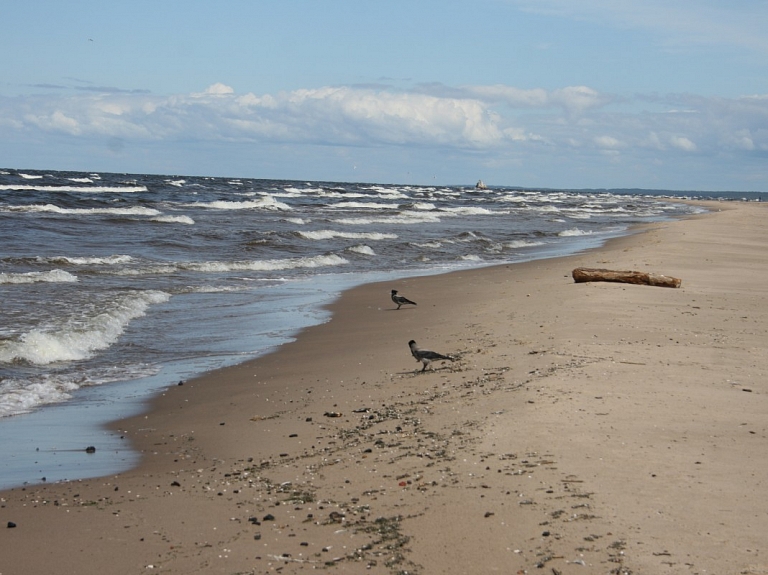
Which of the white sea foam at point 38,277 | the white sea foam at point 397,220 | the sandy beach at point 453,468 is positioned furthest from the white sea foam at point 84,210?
the sandy beach at point 453,468

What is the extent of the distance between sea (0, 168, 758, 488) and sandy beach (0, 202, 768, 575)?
64 cm

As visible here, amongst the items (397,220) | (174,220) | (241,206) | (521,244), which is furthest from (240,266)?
(241,206)

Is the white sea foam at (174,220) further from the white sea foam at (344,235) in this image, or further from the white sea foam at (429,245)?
the white sea foam at (429,245)

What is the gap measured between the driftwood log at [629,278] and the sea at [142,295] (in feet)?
12.2

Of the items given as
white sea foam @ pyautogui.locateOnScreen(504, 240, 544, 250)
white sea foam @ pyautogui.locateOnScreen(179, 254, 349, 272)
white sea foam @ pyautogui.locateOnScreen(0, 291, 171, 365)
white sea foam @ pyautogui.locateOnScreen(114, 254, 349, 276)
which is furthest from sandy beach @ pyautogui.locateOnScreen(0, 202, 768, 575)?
white sea foam @ pyautogui.locateOnScreen(504, 240, 544, 250)

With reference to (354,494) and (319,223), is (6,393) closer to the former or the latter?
(354,494)

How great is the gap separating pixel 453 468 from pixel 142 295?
1134cm

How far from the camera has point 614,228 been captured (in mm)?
42688

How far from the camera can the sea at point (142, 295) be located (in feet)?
25.4

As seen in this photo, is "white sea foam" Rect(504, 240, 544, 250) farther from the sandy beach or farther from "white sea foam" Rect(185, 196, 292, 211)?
"white sea foam" Rect(185, 196, 292, 211)

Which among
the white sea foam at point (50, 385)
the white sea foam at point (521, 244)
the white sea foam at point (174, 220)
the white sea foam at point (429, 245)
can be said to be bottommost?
the white sea foam at point (50, 385)

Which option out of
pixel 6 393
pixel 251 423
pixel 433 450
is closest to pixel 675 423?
pixel 433 450

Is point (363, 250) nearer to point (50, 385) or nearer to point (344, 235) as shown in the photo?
point (344, 235)

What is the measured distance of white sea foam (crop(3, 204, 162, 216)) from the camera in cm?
3972
